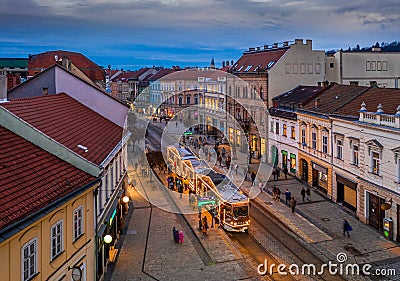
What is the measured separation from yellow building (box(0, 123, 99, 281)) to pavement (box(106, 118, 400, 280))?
4922 millimetres

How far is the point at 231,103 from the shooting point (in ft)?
195

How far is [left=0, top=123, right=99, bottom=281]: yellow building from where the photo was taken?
37.1 feet

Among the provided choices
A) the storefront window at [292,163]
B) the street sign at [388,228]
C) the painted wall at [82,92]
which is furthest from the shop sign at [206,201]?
the storefront window at [292,163]

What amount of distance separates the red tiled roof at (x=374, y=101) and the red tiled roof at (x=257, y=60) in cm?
1732

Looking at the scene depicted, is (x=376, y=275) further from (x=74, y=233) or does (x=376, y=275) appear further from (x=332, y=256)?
(x=74, y=233)

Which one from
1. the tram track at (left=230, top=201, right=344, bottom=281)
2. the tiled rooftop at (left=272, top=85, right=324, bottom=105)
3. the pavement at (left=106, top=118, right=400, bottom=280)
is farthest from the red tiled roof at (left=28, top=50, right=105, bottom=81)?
the tram track at (left=230, top=201, right=344, bottom=281)

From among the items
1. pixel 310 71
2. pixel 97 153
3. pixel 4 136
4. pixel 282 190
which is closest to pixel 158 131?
pixel 310 71

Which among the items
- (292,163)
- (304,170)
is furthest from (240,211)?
(292,163)

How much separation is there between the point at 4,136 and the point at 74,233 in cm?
458

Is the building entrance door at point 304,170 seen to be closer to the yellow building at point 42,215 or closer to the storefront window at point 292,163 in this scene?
the storefront window at point 292,163

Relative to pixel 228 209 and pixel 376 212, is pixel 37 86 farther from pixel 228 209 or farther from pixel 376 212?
pixel 376 212

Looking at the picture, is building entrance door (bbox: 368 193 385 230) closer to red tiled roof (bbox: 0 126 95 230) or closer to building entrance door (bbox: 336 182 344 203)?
building entrance door (bbox: 336 182 344 203)

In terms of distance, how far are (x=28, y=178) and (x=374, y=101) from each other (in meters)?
26.2

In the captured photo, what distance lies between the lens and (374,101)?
30625 millimetres
